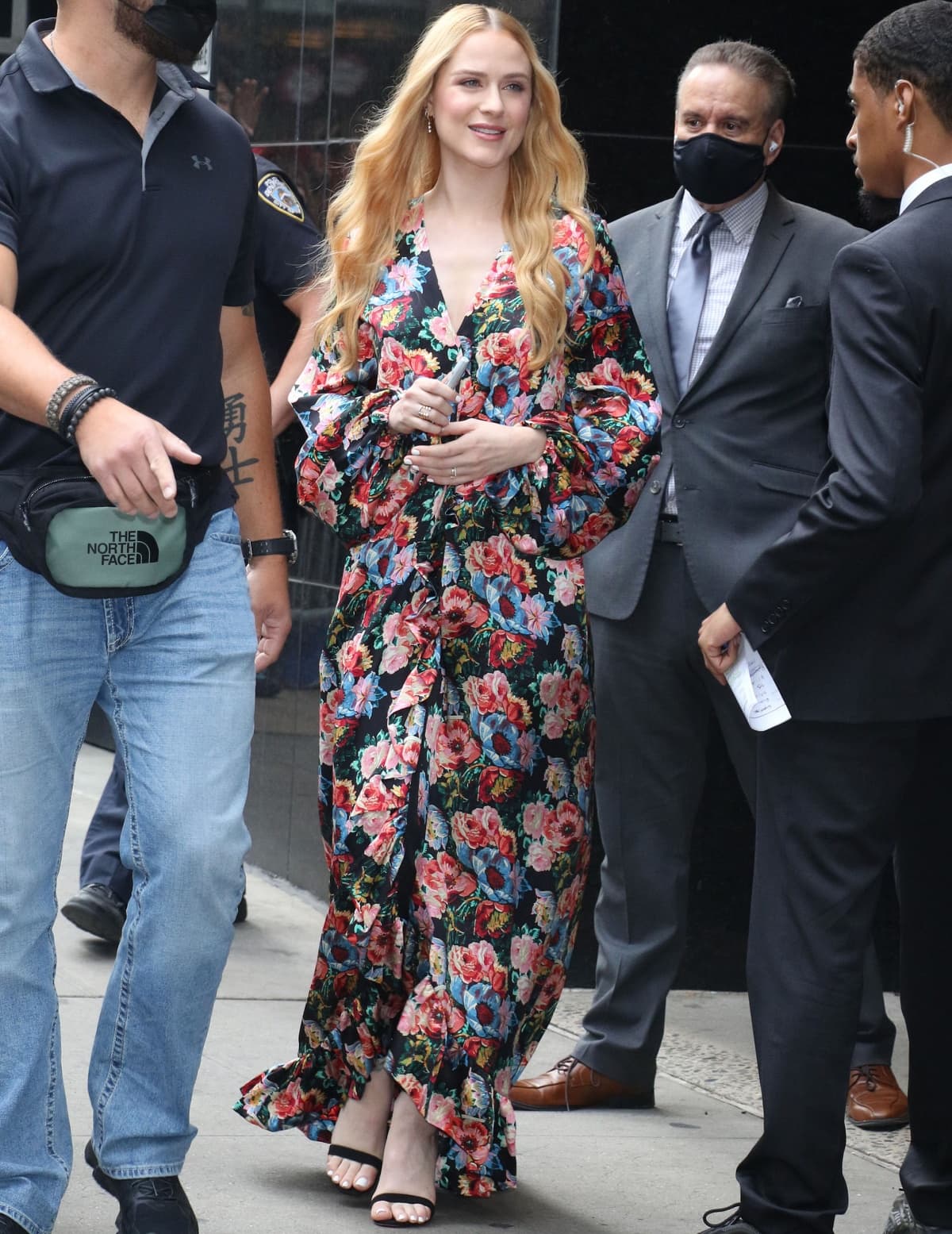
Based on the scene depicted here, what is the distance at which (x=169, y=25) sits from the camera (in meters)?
3.07

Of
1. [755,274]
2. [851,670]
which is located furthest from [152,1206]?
[755,274]

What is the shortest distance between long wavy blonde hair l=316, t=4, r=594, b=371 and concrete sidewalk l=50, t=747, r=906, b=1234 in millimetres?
1553

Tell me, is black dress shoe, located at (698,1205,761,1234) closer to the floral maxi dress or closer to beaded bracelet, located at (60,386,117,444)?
the floral maxi dress

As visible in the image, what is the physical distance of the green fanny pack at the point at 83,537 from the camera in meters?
2.97

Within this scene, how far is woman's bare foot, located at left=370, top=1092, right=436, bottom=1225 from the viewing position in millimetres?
3613

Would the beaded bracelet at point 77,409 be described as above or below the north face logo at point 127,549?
above

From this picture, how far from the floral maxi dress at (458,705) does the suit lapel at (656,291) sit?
0.60m

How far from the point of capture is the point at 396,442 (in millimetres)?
3771

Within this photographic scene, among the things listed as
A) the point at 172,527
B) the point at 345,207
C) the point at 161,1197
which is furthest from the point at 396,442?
the point at 161,1197

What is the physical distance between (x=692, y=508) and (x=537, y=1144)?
138 cm

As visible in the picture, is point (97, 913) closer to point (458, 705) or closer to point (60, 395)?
point (458, 705)

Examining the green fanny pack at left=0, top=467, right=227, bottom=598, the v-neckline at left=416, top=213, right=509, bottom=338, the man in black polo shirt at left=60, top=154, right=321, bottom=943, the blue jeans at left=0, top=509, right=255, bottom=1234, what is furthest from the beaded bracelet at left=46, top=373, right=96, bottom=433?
the man in black polo shirt at left=60, top=154, right=321, bottom=943

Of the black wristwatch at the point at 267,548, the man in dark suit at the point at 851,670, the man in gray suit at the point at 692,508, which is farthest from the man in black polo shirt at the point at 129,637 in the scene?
the man in gray suit at the point at 692,508

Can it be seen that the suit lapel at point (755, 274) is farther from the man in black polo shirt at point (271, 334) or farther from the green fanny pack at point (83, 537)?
the green fanny pack at point (83, 537)
